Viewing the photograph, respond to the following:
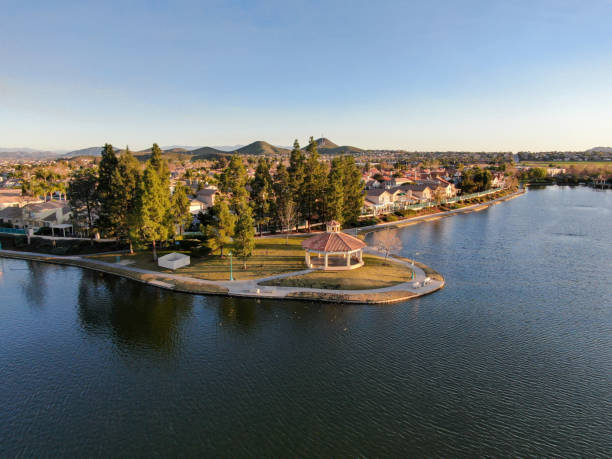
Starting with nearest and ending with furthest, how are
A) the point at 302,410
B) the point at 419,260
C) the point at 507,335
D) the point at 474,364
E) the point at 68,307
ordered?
the point at 302,410 → the point at 474,364 → the point at 507,335 → the point at 68,307 → the point at 419,260

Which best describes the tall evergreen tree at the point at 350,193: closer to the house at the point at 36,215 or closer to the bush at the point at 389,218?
the bush at the point at 389,218

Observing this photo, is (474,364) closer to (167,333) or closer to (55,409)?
(167,333)

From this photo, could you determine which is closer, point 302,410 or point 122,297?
point 302,410

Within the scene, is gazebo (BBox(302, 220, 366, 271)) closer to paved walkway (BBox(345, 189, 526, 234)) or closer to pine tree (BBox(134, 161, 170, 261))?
pine tree (BBox(134, 161, 170, 261))

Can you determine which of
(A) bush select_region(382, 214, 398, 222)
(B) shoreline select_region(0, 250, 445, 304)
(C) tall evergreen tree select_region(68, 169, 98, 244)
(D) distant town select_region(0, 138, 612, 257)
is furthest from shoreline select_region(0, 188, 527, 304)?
(A) bush select_region(382, 214, 398, 222)

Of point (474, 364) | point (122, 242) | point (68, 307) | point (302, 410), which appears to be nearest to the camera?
point (302, 410)

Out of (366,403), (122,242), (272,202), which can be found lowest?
(366,403)

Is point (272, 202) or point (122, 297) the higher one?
point (272, 202)

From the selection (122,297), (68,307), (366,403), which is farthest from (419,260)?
(68,307)
